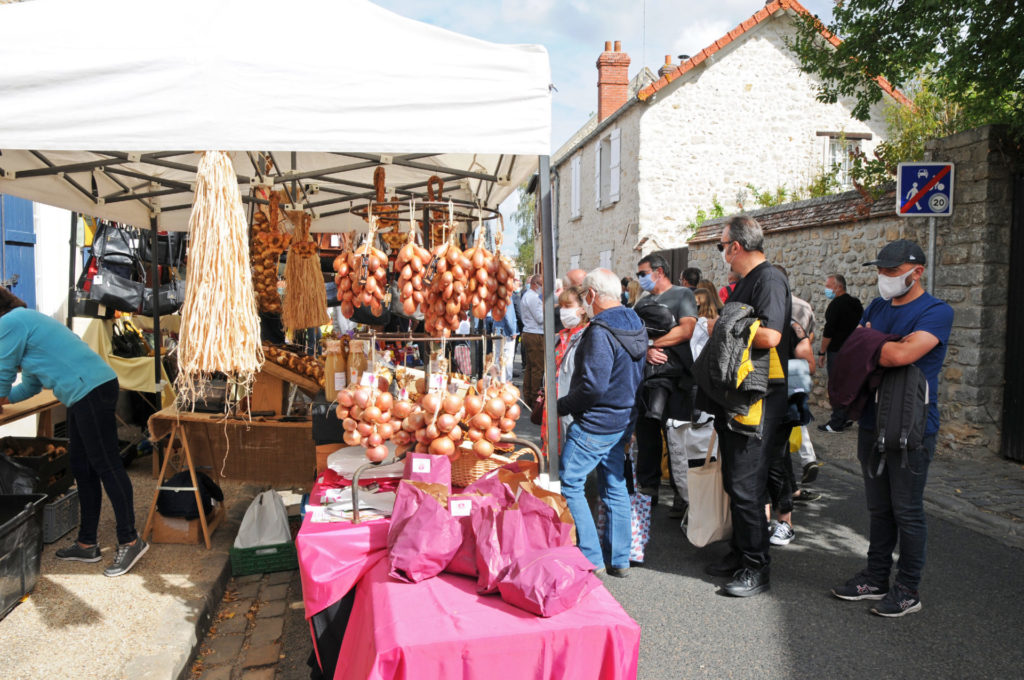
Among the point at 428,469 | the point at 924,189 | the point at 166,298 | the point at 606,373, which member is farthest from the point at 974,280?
the point at 166,298

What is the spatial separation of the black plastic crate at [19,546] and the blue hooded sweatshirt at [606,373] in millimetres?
2853

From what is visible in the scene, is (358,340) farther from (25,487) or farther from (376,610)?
(25,487)

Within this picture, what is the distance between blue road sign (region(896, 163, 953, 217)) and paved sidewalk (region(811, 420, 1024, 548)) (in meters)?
2.45

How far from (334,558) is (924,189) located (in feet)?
22.0

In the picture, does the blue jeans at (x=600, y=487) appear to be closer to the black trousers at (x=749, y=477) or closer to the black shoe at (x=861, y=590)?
the black trousers at (x=749, y=477)

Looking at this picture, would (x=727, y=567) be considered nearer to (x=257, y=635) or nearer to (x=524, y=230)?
(x=257, y=635)

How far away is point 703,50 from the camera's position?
15.4 metres

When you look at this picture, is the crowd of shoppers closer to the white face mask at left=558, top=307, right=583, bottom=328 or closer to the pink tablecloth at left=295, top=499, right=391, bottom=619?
the white face mask at left=558, top=307, right=583, bottom=328

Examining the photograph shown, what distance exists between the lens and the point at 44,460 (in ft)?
15.8

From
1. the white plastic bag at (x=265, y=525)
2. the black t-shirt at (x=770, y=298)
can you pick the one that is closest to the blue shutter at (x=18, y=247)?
the white plastic bag at (x=265, y=525)

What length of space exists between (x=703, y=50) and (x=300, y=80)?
1469 centimetres

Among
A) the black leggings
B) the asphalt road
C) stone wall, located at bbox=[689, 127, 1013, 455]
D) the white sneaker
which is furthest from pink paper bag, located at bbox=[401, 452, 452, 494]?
stone wall, located at bbox=[689, 127, 1013, 455]

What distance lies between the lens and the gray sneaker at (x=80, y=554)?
414 cm

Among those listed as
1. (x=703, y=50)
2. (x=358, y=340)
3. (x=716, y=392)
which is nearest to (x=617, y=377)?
(x=716, y=392)
